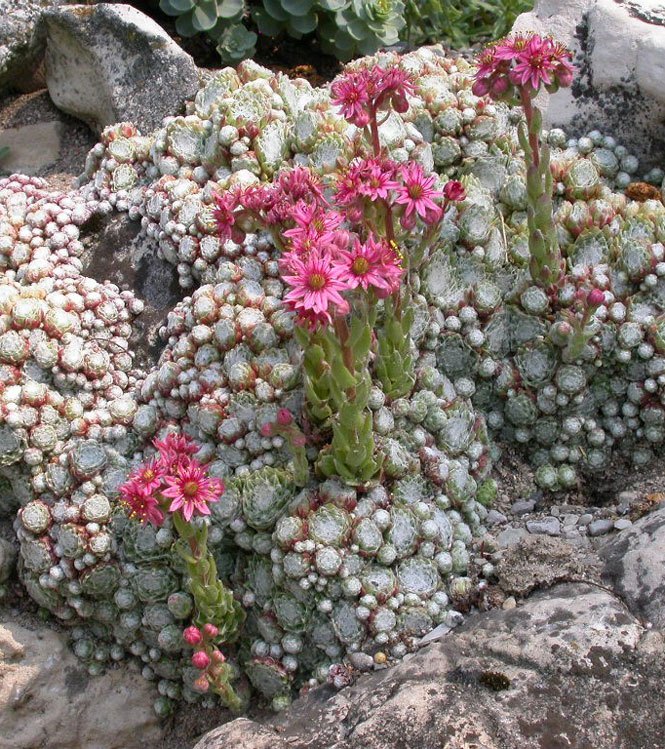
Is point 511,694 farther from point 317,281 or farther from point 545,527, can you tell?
point 317,281

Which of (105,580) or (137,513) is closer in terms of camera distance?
(137,513)

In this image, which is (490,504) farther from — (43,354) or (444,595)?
(43,354)

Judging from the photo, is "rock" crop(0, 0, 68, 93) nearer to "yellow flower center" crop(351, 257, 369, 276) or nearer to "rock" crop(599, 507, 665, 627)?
"yellow flower center" crop(351, 257, 369, 276)

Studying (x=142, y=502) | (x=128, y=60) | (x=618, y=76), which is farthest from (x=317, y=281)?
(x=128, y=60)

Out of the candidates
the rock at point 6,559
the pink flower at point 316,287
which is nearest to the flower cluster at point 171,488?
the pink flower at point 316,287

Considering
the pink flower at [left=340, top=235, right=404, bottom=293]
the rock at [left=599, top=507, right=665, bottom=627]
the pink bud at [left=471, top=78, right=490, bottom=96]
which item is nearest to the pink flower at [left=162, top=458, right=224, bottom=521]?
the pink flower at [left=340, top=235, right=404, bottom=293]

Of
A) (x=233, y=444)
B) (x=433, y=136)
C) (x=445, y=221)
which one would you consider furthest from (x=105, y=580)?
(x=433, y=136)
